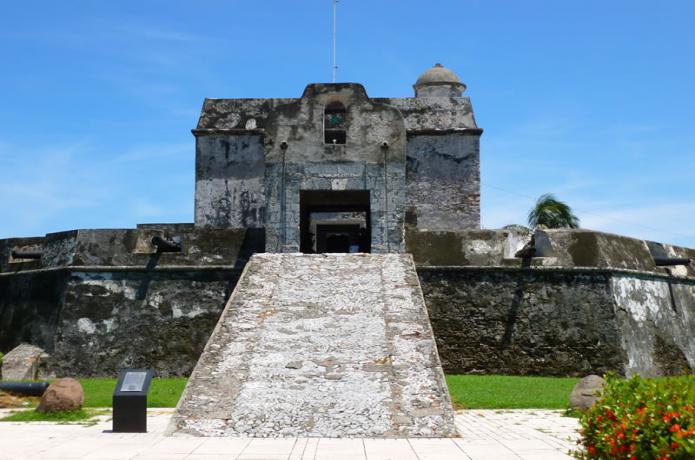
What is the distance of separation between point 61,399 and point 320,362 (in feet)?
8.96

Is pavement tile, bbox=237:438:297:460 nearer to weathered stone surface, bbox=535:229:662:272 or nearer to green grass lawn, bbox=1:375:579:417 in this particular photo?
green grass lawn, bbox=1:375:579:417

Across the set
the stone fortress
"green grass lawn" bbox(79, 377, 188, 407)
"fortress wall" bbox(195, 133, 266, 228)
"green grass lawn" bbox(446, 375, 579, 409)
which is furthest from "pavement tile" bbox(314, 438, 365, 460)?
"fortress wall" bbox(195, 133, 266, 228)

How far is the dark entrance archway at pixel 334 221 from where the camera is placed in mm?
14875

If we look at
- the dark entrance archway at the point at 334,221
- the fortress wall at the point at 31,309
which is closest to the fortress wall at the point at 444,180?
the dark entrance archway at the point at 334,221

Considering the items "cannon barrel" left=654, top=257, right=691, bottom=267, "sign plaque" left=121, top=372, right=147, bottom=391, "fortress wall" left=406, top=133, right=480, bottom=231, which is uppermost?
"fortress wall" left=406, top=133, right=480, bottom=231

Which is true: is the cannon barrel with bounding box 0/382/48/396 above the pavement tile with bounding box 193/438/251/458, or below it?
above

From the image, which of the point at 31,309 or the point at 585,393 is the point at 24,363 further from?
the point at 585,393

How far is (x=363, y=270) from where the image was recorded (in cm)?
1141

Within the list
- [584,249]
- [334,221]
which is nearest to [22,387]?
[584,249]

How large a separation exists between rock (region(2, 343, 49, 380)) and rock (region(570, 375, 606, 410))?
8463 mm

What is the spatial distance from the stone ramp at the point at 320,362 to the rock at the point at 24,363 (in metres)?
4.19

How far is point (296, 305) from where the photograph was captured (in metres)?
10.0

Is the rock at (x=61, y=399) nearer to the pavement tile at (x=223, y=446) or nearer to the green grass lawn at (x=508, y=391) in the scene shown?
the pavement tile at (x=223, y=446)

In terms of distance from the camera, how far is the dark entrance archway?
1488 cm
